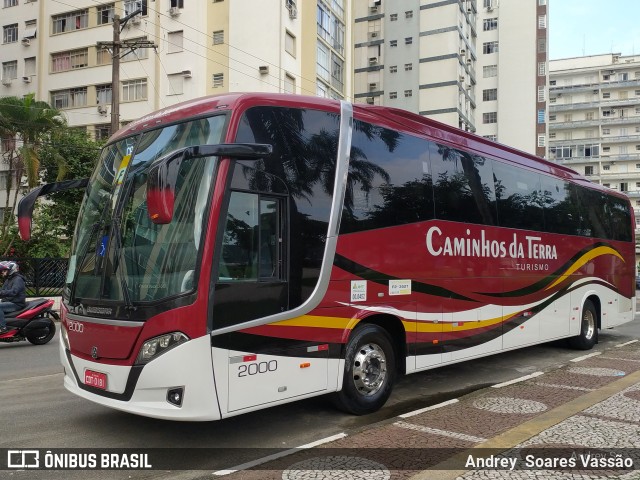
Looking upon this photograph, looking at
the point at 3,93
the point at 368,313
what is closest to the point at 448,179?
the point at 368,313

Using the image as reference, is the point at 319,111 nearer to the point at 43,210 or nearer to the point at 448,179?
the point at 448,179

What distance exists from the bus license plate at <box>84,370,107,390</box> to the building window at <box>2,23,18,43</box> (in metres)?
43.3

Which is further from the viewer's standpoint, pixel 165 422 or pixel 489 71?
pixel 489 71

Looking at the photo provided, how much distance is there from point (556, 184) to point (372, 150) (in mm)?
5600

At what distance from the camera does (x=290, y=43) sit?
114 ft

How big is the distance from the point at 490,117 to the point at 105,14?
43.3 metres

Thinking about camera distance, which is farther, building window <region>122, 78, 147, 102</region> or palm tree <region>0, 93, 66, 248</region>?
building window <region>122, 78, 147, 102</region>

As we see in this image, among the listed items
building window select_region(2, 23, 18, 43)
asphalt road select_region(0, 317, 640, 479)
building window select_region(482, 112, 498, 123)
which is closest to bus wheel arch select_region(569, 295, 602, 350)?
asphalt road select_region(0, 317, 640, 479)

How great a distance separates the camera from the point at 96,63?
37188 mm

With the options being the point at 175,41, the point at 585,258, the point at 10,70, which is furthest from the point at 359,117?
the point at 10,70

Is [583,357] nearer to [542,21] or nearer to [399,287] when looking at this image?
[399,287]

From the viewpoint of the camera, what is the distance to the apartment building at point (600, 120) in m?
87.2

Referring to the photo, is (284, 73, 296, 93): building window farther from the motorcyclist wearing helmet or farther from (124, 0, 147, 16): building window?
the motorcyclist wearing helmet

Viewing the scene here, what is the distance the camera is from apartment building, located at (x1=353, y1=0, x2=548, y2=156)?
2178 inches
